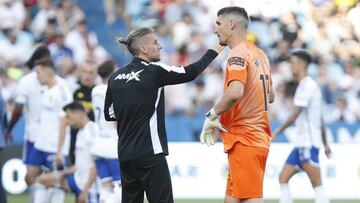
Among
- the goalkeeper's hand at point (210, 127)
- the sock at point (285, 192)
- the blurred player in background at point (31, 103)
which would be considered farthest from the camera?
the blurred player in background at point (31, 103)

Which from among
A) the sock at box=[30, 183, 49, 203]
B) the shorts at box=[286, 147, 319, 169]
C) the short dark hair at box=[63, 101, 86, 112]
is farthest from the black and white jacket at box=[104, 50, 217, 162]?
the sock at box=[30, 183, 49, 203]

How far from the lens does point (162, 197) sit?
29.2 feet

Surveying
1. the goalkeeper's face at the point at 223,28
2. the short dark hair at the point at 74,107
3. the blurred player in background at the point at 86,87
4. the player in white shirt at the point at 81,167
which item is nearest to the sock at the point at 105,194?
the player in white shirt at the point at 81,167

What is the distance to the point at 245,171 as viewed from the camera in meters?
9.06

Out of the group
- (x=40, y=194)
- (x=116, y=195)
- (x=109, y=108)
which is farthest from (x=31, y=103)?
(x=109, y=108)

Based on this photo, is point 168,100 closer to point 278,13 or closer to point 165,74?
point 278,13

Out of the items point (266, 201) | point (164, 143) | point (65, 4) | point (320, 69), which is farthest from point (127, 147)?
point (65, 4)

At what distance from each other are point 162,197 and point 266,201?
763 cm

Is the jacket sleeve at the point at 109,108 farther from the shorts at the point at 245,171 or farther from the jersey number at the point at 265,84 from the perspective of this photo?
the jersey number at the point at 265,84

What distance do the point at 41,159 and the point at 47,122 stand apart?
0.55m

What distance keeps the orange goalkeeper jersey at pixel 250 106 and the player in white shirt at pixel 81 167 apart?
11.6ft

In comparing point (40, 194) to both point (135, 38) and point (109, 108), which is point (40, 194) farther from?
point (135, 38)

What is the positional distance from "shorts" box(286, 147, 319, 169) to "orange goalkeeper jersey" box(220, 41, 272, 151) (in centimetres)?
361

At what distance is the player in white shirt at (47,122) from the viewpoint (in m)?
13.4
